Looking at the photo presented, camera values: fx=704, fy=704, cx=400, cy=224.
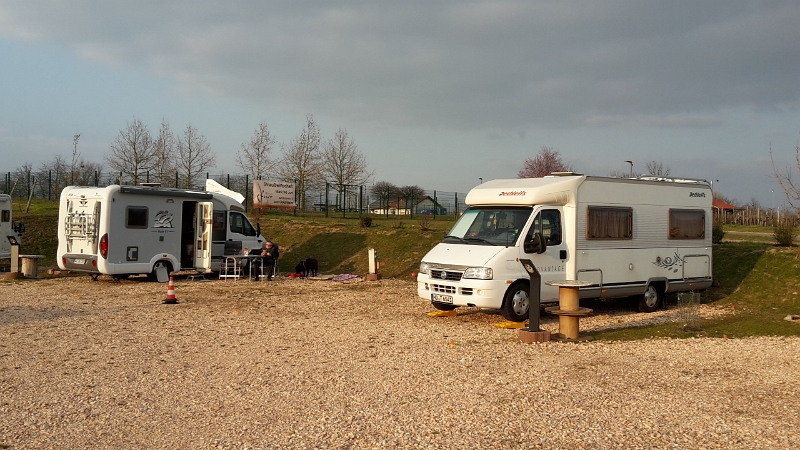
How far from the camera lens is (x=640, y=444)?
18.8 ft

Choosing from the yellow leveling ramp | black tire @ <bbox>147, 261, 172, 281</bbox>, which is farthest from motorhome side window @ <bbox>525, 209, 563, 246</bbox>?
black tire @ <bbox>147, 261, 172, 281</bbox>

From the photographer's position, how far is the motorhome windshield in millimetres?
12367

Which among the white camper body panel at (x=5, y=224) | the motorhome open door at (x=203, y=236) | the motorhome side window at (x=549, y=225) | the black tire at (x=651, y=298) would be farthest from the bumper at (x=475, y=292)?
the white camper body panel at (x=5, y=224)

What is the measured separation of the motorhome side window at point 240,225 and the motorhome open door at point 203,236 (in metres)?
1.42

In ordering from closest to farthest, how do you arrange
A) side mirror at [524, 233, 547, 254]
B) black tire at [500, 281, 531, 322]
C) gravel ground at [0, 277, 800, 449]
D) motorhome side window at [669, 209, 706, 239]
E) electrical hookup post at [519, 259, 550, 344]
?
gravel ground at [0, 277, 800, 449] < electrical hookup post at [519, 259, 550, 344] < black tire at [500, 281, 531, 322] < side mirror at [524, 233, 547, 254] < motorhome side window at [669, 209, 706, 239]

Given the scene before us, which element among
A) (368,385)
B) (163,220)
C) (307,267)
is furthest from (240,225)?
(368,385)

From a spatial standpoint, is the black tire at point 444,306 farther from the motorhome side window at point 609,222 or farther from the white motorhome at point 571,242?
the motorhome side window at point 609,222

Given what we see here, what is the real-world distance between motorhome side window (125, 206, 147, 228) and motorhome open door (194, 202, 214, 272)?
163 cm

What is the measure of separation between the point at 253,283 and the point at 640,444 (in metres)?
14.3

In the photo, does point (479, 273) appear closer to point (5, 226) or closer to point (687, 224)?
point (687, 224)

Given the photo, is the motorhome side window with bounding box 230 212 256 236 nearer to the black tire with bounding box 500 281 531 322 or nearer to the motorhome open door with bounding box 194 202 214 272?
the motorhome open door with bounding box 194 202 214 272

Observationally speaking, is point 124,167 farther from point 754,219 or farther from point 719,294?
point 754,219

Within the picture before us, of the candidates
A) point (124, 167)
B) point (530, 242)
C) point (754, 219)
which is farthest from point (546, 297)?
point (754, 219)

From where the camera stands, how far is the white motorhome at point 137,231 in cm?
1773
